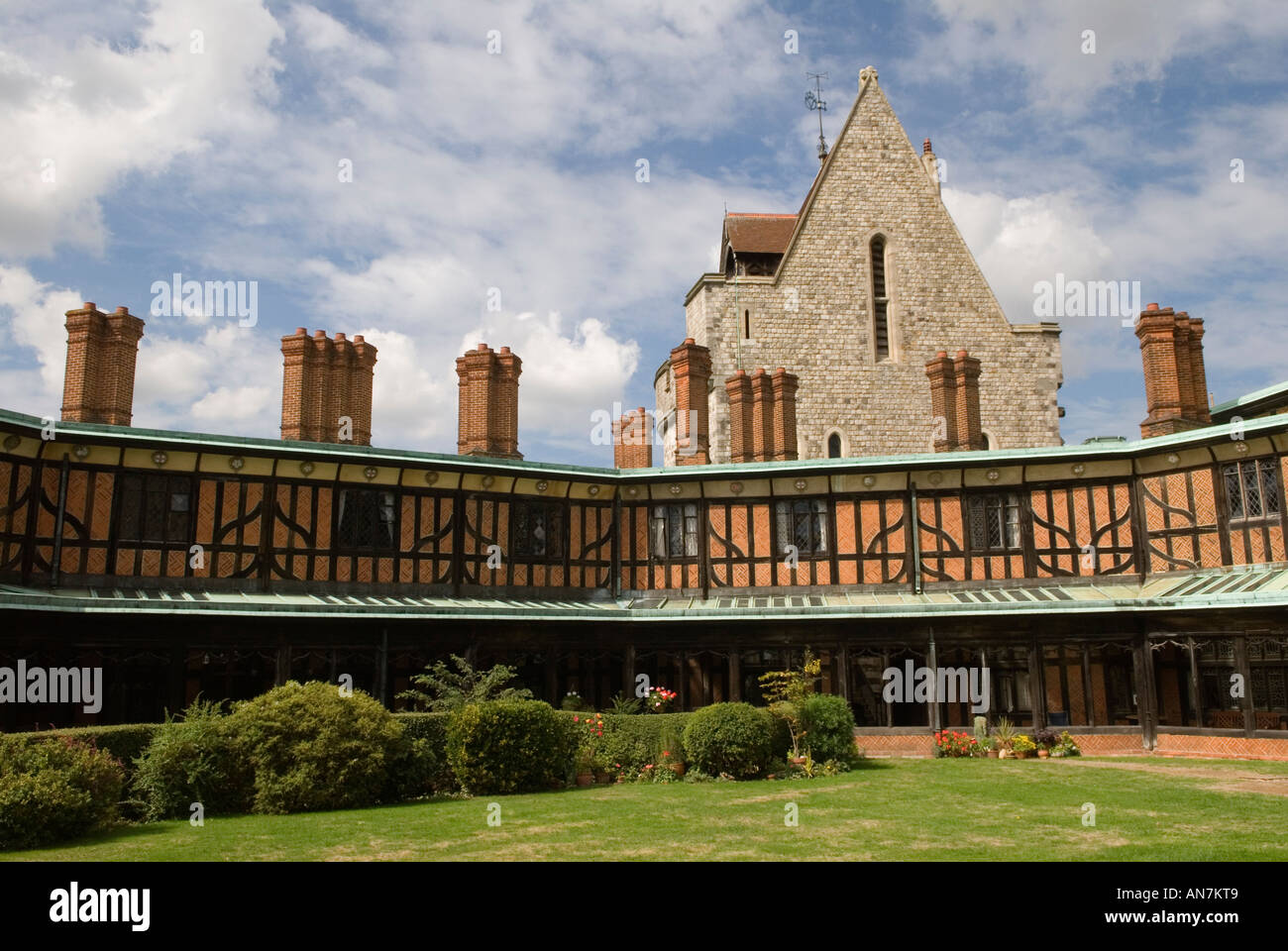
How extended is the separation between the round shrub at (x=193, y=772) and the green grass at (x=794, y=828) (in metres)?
Answer: 0.91

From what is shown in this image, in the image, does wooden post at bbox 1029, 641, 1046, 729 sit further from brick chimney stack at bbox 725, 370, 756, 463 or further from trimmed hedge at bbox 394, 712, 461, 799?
trimmed hedge at bbox 394, 712, 461, 799

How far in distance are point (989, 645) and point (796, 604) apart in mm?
4189

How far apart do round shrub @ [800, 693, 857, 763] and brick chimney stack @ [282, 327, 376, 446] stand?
491 inches

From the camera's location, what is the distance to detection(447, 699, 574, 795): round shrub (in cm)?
1574

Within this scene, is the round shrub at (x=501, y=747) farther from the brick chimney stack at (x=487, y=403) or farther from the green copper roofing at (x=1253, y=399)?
the green copper roofing at (x=1253, y=399)

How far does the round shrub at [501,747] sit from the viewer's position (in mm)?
15742

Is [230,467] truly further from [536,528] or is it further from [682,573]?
[682,573]

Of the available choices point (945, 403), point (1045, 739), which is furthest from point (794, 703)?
point (945, 403)

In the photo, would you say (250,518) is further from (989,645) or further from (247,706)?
(989,645)

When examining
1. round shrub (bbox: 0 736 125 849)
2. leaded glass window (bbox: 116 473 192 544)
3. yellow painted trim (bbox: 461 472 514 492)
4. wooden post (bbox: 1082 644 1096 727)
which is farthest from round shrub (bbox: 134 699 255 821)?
wooden post (bbox: 1082 644 1096 727)

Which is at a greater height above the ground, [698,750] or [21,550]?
[21,550]

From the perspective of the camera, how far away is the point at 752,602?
2386 cm
